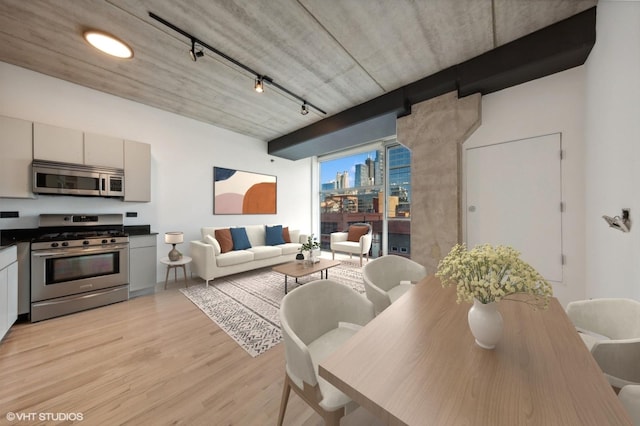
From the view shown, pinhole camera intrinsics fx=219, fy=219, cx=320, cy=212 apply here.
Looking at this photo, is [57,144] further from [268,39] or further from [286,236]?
[286,236]

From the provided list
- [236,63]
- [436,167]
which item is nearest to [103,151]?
[236,63]

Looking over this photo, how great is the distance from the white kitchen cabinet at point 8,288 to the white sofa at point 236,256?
1.79m

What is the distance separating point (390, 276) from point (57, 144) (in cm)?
420

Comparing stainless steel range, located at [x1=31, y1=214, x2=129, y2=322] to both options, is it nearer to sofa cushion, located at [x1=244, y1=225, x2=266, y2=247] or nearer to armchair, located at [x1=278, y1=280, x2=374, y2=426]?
sofa cushion, located at [x1=244, y1=225, x2=266, y2=247]

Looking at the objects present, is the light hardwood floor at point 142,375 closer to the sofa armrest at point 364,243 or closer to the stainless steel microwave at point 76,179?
the stainless steel microwave at point 76,179

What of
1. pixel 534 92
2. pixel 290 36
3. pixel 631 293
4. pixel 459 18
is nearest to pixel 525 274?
pixel 631 293

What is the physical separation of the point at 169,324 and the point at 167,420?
1.27m

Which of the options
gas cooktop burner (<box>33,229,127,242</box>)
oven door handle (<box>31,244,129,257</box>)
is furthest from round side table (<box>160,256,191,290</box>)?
gas cooktop burner (<box>33,229,127,242</box>)

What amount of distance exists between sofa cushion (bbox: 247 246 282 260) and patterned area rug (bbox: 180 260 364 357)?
1.11 ft

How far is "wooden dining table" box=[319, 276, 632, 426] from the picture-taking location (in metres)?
0.56

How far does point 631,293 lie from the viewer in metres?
1.43

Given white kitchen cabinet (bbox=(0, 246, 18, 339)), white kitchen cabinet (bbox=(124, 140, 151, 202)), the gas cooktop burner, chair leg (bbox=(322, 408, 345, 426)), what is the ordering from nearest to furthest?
chair leg (bbox=(322, 408, 345, 426))
white kitchen cabinet (bbox=(0, 246, 18, 339))
the gas cooktop burner
white kitchen cabinet (bbox=(124, 140, 151, 202))

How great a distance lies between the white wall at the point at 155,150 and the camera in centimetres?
274

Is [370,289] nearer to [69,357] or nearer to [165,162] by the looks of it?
[69,357]
